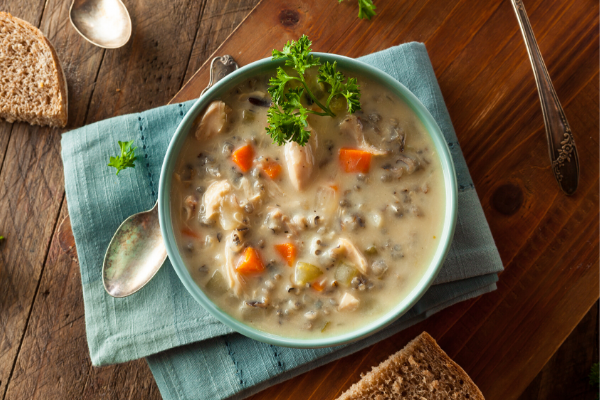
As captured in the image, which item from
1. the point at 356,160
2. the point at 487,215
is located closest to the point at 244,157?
the point at 356,160

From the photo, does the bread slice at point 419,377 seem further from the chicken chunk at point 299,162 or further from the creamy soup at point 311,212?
the chicken chunk at point 299,162

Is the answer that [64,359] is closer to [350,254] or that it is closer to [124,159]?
[124,159]

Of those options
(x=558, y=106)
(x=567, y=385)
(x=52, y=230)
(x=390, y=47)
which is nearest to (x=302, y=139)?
(x=390, y=47)

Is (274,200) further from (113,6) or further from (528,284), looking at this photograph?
(113,6)

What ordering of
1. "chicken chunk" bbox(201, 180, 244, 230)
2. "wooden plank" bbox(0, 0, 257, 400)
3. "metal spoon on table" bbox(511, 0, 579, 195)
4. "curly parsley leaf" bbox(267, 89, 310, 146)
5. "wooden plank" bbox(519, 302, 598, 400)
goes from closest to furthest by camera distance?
"curly parsley leaf" bbox(267, 89, 310, 146), "chicken chunk" bbox(201, 180, 244, 230), "metal spoon on table" bbox(511, 0, 579, 195), "wooden plank" bbox(0, 0, 257, 400), "wooden plank" bbox(519, 302, 598, 400)

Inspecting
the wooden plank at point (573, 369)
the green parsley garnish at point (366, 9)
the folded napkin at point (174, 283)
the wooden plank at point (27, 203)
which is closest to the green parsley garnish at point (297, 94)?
the folded napkin at point (174, 283)

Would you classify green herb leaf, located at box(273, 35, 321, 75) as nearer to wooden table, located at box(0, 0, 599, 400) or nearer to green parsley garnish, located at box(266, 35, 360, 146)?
green parsley garnish, located at box(266, 35, 360, 146)

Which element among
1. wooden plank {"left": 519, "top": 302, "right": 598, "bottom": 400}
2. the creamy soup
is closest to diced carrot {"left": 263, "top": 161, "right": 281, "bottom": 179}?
the creamy soup
